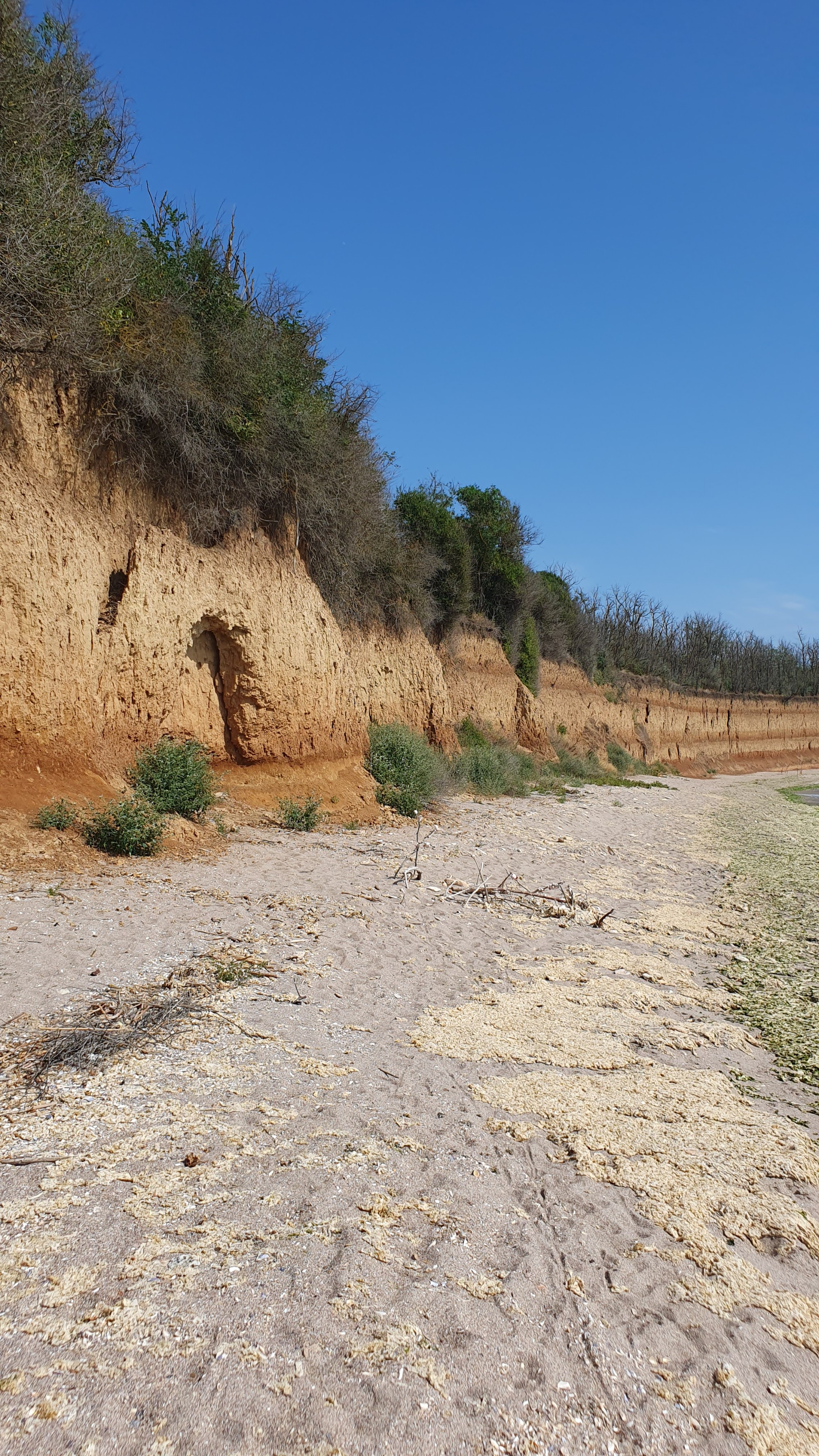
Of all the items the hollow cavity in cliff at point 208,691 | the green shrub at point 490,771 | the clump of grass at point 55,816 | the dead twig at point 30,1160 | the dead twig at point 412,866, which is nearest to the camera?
the dead twig at point 30,1160

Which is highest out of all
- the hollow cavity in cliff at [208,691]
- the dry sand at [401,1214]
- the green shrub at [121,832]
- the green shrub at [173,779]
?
the hollow cavity in cliff at [208,691]

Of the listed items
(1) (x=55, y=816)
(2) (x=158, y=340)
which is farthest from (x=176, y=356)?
(1) (x=55, y=816)

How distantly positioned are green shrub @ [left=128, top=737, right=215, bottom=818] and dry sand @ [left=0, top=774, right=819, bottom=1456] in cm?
289

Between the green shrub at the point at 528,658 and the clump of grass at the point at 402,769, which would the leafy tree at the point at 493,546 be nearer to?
the green shrub at the point at 528,658

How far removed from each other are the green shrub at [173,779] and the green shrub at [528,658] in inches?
615

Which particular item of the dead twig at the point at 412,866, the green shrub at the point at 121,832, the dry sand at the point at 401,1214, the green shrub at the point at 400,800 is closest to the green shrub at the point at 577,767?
the green shrub at the point at 400,800

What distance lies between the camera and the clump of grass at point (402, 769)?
40.7 feet

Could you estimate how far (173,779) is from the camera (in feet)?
29.7

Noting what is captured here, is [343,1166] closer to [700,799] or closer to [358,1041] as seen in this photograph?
[358,1041]

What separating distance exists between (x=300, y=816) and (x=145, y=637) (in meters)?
3.05

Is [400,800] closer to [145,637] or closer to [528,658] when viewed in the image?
[145,637]

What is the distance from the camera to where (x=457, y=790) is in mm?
15367

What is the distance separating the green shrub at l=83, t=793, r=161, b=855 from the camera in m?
7.60

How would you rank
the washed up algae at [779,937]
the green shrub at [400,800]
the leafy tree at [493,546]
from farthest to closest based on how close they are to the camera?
the leafy tree at [493,546], the green shrub at [400,800], the washed up algae at [779,937]
